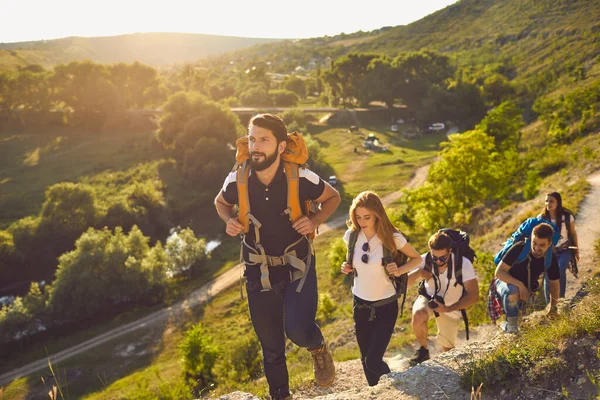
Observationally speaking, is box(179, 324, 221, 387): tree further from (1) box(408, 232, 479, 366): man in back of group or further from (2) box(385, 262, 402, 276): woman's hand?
(2) box(385, 262, 402, 276): woman's hand

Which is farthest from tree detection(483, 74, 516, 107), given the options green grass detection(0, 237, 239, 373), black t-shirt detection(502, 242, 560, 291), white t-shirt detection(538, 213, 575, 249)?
black t-shirt detection(502, 242, 560, 291)

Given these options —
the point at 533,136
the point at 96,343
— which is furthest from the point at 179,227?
the point at 533,136

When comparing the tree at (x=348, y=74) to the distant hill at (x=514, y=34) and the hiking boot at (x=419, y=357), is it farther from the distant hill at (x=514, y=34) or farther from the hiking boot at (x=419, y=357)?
the hiking boot at (x=419, y=357)

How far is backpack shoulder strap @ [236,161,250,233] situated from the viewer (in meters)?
5.57

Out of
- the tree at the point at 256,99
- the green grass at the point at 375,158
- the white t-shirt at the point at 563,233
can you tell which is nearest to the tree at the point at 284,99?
the tree at the point at 256,99

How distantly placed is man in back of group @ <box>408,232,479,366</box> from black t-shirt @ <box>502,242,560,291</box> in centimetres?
102

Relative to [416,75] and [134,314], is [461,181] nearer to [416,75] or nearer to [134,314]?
[134,314]

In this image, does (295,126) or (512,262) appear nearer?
(512,262)

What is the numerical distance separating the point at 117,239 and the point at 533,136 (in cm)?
4789

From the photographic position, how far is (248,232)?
18.7 feet

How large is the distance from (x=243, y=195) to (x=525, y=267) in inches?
210

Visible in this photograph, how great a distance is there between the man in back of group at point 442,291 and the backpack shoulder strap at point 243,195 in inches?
124

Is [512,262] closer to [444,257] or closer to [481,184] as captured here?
[444,257]

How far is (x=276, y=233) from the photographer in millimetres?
Result: 5578
